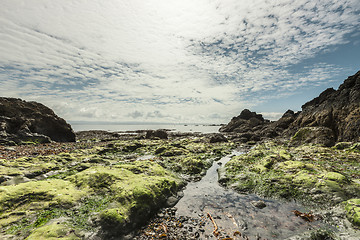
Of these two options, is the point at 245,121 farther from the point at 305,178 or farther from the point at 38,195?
the point at 38,195

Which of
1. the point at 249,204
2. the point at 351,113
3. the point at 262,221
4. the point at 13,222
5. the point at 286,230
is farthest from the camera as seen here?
the point at 351,113

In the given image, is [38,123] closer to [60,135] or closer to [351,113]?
[60,135]

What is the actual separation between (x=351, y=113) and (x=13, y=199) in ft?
138

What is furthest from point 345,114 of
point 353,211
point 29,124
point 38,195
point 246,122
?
point 246,122

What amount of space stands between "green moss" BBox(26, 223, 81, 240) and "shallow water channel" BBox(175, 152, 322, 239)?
21.7ft

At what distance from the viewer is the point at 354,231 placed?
841 cm

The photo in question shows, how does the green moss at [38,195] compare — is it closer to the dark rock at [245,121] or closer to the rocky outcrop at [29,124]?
the rocky outcrop at [29,124]

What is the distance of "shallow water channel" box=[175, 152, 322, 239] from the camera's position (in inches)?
371

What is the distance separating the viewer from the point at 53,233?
23.2 feet

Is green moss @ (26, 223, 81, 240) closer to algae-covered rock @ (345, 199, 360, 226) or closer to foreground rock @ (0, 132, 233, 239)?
foreground rock @ (0, 132, 233, 239)

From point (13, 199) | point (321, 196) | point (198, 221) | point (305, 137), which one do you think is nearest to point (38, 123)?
point (13, 199)

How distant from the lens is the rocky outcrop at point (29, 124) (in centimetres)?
3319

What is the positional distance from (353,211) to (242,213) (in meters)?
6.29

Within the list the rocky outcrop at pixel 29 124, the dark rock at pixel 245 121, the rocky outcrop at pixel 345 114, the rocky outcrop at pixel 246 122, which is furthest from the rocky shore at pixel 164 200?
the dark rock at pixel 245 121
